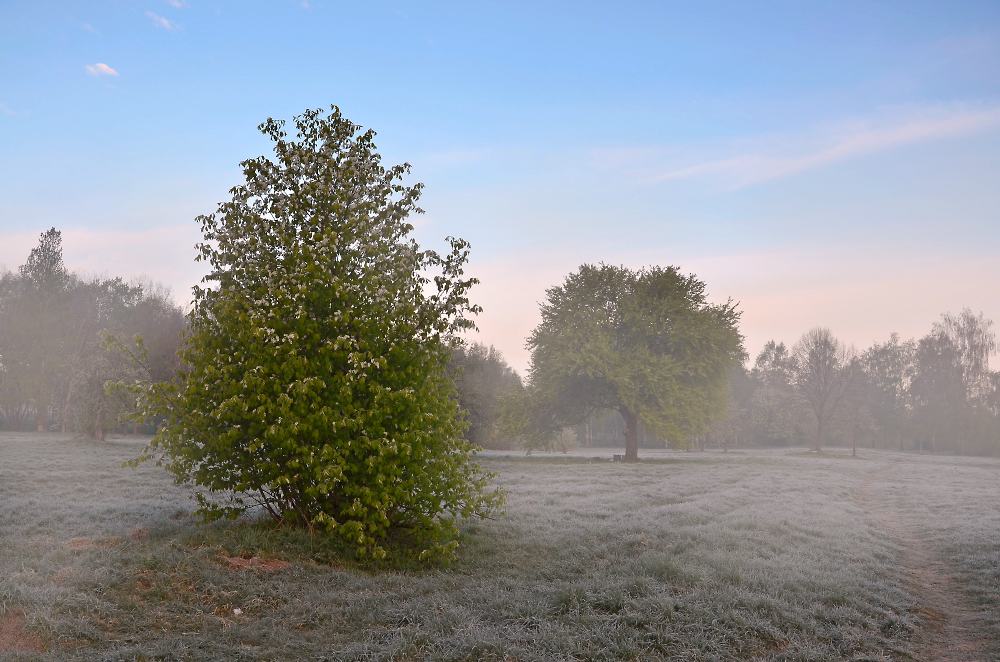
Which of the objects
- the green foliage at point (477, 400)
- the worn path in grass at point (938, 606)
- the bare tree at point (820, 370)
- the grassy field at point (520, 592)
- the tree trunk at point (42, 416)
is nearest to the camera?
the grassy field at point (520, 592)

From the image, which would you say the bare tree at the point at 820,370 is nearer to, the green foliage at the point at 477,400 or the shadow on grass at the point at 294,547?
the green foliage at the point at 477,400

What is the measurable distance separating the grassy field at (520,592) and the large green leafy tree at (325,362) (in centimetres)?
108

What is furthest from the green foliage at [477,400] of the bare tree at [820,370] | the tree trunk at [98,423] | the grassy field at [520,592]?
the bare tree at [820,370]

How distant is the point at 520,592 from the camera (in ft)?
28.0

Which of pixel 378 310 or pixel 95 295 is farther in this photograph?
pixel 95 295

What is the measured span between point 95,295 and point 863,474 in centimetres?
6304

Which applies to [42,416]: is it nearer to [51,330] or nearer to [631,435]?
[51,330]

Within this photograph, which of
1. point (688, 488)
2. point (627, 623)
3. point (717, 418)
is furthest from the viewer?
point (717, 418)

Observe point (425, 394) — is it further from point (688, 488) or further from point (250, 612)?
point (688, 488)

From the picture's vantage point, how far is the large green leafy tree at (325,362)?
9.38 metres

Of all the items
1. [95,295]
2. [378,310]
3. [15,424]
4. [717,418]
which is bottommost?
[15,424]

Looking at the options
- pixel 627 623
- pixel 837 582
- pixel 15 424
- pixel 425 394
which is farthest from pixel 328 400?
pixel 15 424

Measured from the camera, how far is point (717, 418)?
131ft

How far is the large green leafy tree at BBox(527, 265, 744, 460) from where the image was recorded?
37.4 m
